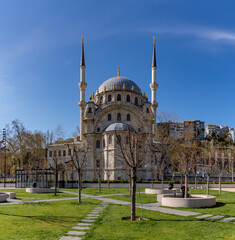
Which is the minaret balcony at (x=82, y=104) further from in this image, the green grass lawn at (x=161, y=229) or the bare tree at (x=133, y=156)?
the green grass lawn at (x=161, y=229)

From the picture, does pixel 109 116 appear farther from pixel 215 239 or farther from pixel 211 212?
pixel 215 239

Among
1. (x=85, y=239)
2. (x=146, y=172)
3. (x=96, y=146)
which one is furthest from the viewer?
(x=96, y=146)

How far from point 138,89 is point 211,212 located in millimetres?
51376

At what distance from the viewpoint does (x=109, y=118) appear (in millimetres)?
54312

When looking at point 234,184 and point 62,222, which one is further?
point 234,184

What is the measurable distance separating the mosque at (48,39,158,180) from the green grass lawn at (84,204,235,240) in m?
31.7

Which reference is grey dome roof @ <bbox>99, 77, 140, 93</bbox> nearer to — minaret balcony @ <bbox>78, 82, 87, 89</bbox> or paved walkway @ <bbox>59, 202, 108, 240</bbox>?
minaret balcony @ <bbox>78, 82, 87, 89</bbox>

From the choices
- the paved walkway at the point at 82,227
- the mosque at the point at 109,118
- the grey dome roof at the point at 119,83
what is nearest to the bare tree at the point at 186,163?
the paved walkway at the point at 82,227

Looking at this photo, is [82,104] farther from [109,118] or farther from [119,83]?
[119,83]

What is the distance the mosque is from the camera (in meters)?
47.3

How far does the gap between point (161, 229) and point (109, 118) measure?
147 ft

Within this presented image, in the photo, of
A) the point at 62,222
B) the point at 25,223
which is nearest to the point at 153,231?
the point at 62,222

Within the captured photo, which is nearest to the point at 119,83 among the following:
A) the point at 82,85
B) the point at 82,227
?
the point at 82,85

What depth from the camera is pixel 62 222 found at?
11156mm
